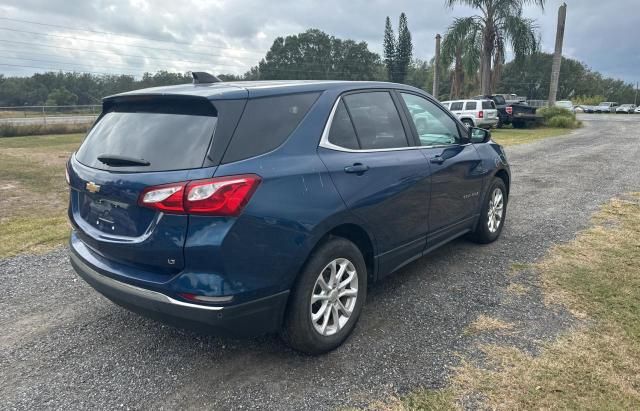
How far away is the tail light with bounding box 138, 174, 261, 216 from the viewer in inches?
91.6

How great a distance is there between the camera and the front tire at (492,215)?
4.81m

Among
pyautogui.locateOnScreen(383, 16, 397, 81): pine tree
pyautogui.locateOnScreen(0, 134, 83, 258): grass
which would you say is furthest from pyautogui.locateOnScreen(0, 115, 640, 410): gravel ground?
pyautogui.locateOnScreen(383, 16, 397, 81): pine tree

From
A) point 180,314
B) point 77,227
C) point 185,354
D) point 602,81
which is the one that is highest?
point 602,81

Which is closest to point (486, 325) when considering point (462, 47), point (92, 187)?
point (92, 187)

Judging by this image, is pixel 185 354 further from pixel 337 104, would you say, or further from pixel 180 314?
pixel 337 104

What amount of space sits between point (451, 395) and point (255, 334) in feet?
3.72

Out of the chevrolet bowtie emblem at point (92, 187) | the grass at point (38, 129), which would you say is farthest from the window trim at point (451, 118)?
the grass at point (38, 129)

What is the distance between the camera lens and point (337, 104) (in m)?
3.10

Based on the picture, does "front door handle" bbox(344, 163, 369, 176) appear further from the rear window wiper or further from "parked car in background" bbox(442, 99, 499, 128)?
"parked car in background" bbox(442, 99, 499, 128)

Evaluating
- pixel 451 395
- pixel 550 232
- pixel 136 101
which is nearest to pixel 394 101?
pixel 136 101

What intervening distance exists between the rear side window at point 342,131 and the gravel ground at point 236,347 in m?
1.31

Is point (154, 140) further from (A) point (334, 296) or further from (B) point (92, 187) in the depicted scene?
(A) point (334, 296)

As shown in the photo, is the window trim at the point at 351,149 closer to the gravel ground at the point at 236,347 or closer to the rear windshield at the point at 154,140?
the rear windshield at the point at 154,140

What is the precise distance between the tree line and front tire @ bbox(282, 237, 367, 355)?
1826 mm
